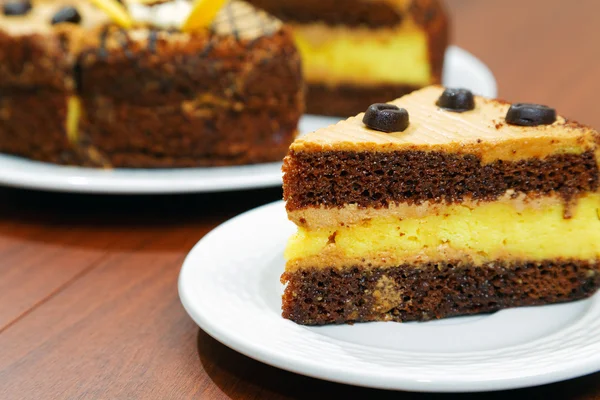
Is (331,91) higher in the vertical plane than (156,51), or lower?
lower

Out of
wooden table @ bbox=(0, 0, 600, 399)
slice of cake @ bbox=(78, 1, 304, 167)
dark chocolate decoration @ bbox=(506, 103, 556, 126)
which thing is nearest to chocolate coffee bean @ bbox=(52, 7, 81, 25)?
slice of cake @ bbox=(78, 1, 304, 167)

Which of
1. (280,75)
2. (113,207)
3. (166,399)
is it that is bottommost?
(113,207)

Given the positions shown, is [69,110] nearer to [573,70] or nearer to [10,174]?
[10,174]

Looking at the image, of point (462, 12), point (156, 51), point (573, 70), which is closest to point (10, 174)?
point (156, 51)

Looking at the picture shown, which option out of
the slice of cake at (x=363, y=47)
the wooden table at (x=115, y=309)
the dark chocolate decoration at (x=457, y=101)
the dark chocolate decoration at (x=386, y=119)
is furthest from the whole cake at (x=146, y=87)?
the dark chocolate decoration at (x=386, y=119)

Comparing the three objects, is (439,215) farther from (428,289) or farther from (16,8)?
(16,8)
